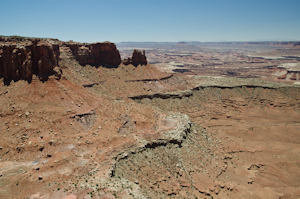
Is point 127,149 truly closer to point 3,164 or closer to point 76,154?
point 76,154

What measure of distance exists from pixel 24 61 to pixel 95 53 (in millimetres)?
34168

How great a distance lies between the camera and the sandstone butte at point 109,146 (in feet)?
95.8

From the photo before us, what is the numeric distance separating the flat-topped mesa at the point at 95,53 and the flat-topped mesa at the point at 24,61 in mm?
24326

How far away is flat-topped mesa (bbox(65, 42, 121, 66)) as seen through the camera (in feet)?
230

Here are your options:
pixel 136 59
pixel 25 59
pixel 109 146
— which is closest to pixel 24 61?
pixel 25 59

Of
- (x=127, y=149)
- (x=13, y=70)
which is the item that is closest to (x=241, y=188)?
(x=127, y=149)

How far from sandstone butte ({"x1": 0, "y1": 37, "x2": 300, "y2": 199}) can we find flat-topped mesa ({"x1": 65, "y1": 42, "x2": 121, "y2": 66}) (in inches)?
132

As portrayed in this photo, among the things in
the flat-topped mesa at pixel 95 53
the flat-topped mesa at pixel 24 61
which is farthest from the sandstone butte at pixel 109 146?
the flat-topped mesa at pixel 95 53

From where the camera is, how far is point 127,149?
35.8 meters

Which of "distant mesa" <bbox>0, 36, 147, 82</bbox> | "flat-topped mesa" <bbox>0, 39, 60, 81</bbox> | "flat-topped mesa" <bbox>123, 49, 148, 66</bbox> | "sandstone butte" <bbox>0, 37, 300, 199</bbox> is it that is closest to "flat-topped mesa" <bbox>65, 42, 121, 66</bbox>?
"sandstone butte" <bbox>0, 37, 300, 199</bbox>

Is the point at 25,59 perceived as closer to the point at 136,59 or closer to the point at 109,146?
the point at 109,146

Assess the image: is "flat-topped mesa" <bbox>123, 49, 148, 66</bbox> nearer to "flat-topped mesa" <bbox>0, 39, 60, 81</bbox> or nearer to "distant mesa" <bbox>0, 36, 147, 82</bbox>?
"distant mesa" <bbox>0, 36, 147, 82</bbox>

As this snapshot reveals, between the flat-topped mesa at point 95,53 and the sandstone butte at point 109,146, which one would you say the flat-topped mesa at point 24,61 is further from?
the flat-topped mesa at point 95,53

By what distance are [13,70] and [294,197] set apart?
179 feet
